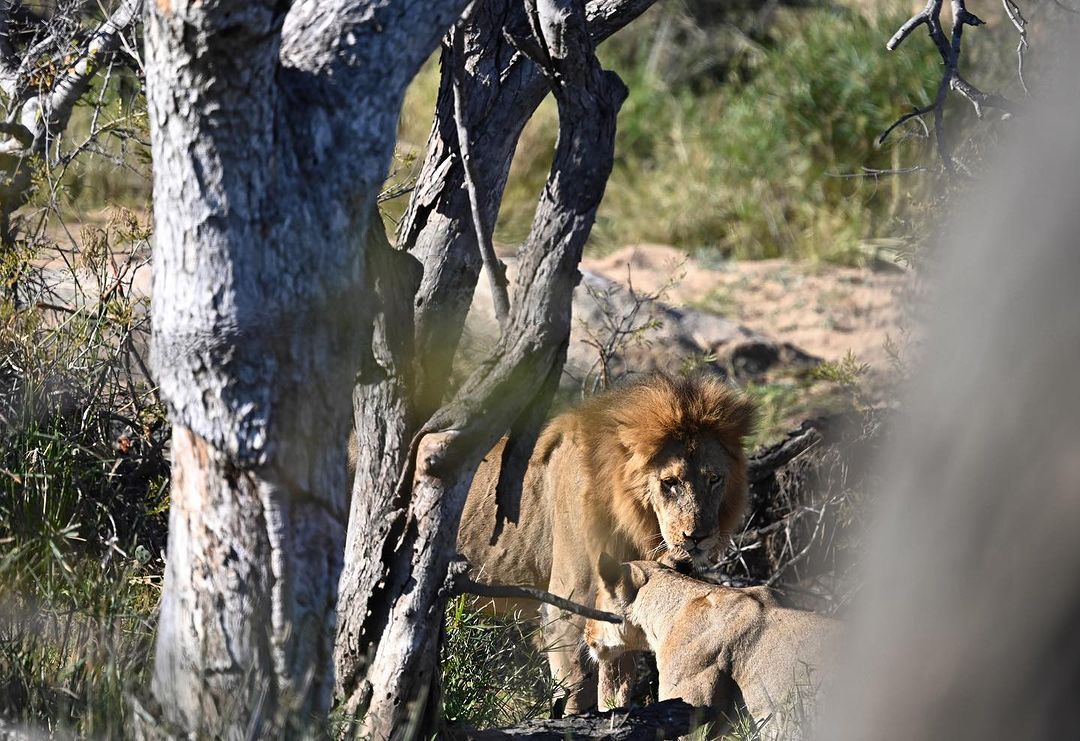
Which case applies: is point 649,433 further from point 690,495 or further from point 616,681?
point 616,681

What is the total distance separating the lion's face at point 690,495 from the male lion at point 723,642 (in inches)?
14.1

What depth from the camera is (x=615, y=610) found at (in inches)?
205

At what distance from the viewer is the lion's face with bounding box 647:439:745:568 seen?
5496mm

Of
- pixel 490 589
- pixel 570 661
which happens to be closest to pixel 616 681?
pixel 570 661

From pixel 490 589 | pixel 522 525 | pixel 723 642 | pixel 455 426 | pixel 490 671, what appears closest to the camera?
pixel 455 426

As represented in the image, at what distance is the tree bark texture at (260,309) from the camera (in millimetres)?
2838

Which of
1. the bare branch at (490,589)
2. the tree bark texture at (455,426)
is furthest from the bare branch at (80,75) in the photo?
the bare branch at (490,589)

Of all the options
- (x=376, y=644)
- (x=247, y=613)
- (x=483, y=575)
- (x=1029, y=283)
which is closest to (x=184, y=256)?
(x=247, y=613)

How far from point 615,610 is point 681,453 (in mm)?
776

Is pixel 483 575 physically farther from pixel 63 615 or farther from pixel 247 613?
pixel 247 613

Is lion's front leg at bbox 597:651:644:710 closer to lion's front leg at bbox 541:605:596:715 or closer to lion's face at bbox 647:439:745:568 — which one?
lion's front leg at bbox 541:605:596:715

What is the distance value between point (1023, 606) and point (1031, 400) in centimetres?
40

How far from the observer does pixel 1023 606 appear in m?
2.57

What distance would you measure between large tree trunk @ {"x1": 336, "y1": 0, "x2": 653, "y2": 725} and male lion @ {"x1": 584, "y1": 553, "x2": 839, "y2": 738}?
132 centimetres
